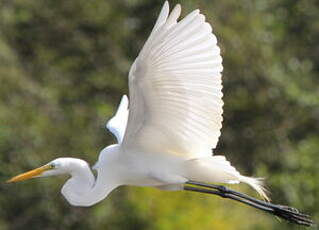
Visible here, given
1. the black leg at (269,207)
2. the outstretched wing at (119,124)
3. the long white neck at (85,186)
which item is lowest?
the long white neck at (85,186)

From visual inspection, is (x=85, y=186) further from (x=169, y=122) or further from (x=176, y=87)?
(x=176, y=87)

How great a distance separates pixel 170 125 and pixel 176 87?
14.6 inches

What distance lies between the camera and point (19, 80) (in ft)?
36.7

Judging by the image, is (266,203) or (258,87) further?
(258,87)

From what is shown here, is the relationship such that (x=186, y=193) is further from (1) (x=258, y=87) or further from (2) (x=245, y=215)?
(1) (x=258, y=87)

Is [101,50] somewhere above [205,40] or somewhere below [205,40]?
above

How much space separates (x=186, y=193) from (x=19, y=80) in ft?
6.54

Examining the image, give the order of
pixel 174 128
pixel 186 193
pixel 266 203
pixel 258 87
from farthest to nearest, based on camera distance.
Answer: pixel 258 87 < pixel 186 193 < pixel 266 203 < pixel 174 128

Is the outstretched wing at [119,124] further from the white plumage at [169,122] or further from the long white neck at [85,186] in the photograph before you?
the long white neck at [85,186]

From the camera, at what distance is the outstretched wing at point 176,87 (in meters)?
6.07

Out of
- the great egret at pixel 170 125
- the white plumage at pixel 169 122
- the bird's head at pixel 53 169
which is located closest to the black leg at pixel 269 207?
the great egret at pixel 170 125

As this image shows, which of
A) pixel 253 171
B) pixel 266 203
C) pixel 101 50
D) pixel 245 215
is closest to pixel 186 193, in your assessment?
pixel 245 215

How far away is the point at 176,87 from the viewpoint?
247 inches

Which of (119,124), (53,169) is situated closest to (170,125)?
(53,169)
